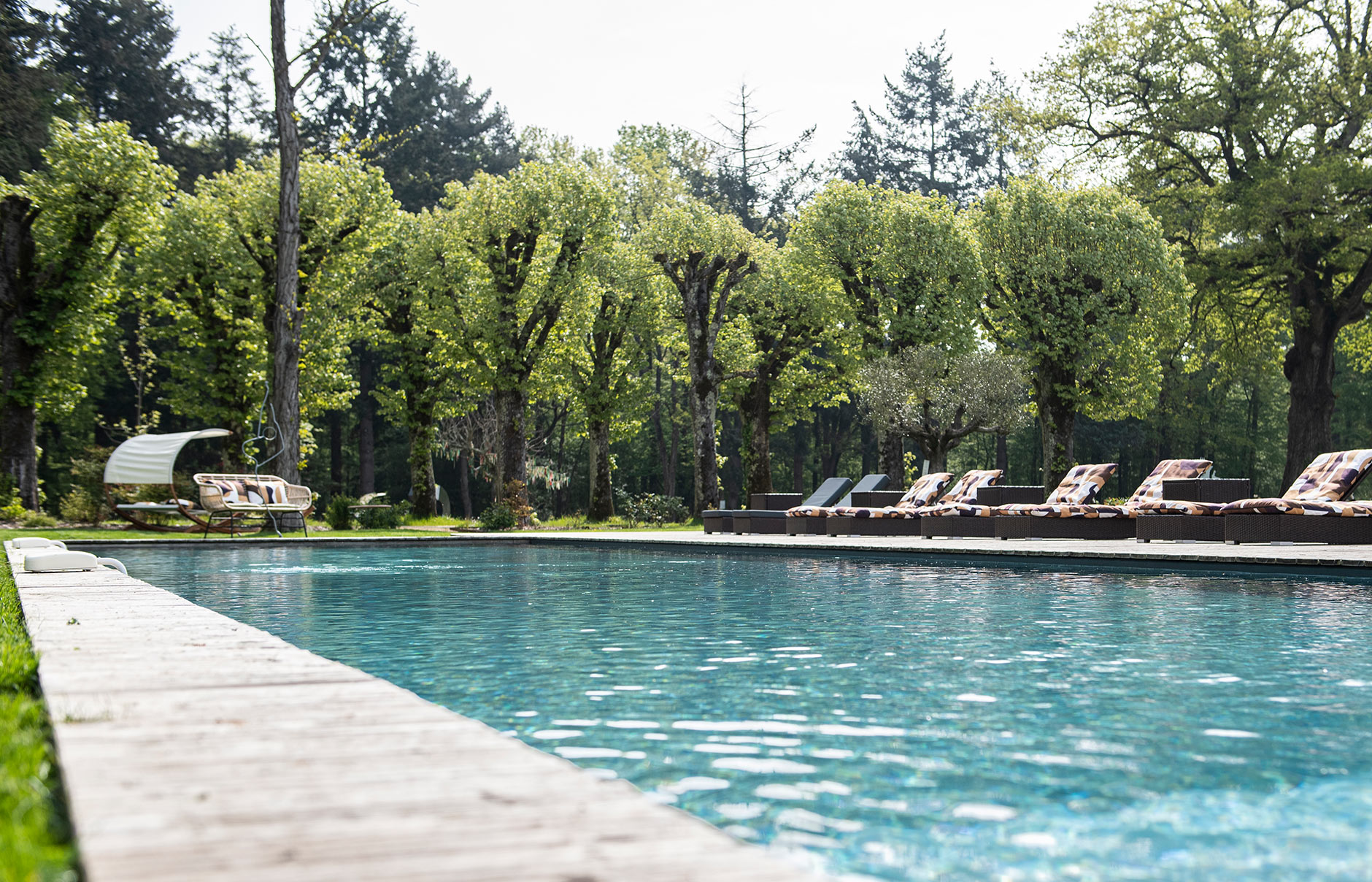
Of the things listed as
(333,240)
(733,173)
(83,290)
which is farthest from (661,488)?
(83,290)

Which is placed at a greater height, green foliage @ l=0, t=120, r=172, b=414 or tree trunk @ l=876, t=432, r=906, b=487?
green foliage @ l=0, t=120, r=172, b=414

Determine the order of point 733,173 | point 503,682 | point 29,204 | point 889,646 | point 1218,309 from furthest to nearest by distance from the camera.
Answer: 1. point 733,173
2. point 1218,309
3. point 29,204
4. point 889,646
5. point 503,682

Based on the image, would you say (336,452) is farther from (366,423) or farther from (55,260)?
(55,260)

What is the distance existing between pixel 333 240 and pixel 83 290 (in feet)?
18.5

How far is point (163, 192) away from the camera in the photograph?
2683cm

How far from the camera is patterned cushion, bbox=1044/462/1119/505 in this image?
16453mm

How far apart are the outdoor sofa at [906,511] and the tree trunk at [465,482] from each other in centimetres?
2090

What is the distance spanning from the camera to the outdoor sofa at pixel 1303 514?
1223 centimetres

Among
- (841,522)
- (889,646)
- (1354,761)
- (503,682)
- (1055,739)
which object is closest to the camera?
(1354,761)

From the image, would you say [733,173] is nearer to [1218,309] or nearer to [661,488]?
[661,488]

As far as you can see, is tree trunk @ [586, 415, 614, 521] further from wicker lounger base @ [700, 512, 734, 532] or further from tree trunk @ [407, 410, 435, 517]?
wicker lounger base @ [700, 512, 734, 532]

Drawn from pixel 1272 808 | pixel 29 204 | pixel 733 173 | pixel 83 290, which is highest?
pixel 733 173

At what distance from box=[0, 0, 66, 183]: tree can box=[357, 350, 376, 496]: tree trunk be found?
11752 millimetres

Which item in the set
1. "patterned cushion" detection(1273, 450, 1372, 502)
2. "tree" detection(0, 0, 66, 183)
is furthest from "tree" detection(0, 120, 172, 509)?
"patterned cushion" detection(1273, 450, 1372, 502)
